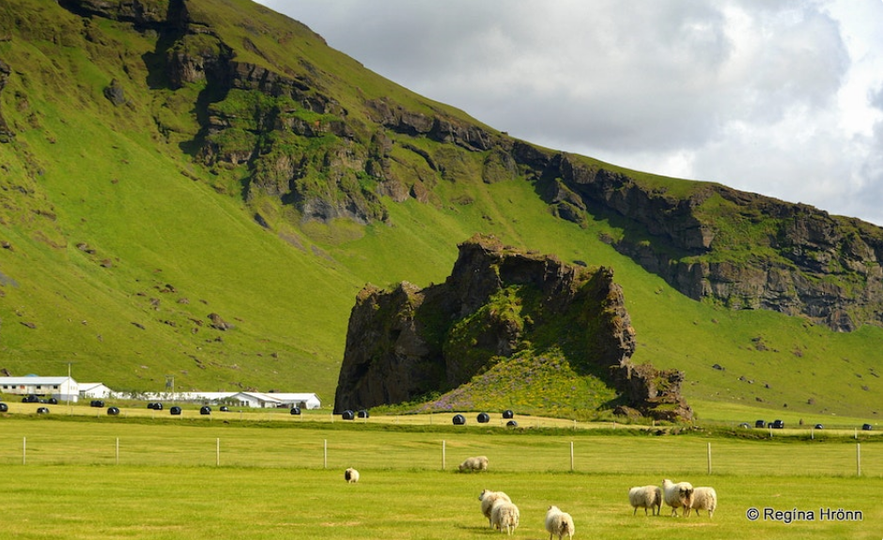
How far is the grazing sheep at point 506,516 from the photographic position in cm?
3500

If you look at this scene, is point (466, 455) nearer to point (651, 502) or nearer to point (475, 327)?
point (651, 502)

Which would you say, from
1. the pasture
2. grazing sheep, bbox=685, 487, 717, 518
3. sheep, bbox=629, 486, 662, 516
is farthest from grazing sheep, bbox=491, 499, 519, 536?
grazing sheep, bbox=685, 487, 717, 518

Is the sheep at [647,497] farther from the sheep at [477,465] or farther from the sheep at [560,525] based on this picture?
the sheep at [477,465]

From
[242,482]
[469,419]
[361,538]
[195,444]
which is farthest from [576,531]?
[469,419]

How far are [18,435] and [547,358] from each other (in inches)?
3074

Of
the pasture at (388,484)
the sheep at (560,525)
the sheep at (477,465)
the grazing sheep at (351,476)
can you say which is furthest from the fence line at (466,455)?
the sheep at (560,525)

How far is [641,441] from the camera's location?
330 feet

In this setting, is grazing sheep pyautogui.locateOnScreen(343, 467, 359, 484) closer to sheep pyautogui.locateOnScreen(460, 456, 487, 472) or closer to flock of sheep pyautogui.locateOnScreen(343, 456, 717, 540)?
sheep pyautogui.locateOnScreen(460, 456, 487, 472)

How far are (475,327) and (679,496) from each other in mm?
118493

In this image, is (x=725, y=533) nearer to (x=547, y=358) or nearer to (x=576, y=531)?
(x=576, y=531)

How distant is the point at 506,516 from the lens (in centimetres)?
3503

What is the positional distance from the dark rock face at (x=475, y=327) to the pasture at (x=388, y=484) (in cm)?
4542

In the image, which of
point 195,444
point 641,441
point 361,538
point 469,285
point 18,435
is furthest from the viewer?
point 469,285

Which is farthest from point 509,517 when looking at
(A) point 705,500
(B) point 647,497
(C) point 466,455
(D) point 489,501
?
(C) point 466,455
